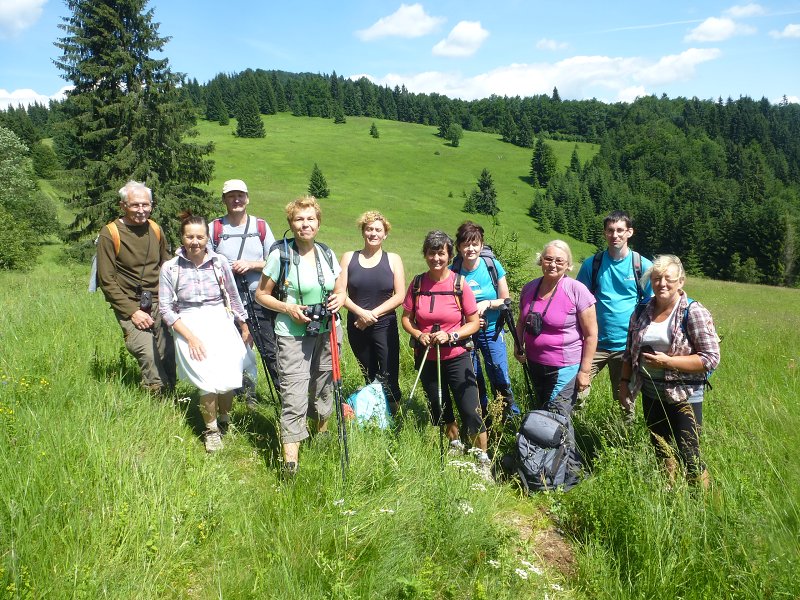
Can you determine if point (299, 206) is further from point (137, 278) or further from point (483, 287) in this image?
point (483, 287)

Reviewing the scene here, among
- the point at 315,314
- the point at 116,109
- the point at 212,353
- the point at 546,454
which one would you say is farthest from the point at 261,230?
the point at 116,109

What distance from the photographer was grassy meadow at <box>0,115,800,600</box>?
2521mm

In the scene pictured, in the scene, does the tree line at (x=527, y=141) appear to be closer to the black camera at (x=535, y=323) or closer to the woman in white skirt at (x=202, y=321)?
the woman in white skirt at (x=202, y=321)

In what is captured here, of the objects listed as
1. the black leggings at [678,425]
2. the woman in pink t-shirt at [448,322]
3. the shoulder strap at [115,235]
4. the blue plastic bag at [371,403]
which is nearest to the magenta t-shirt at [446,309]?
the woman in pink t-shirt at [448,322]

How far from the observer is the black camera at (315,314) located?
3.84 meters

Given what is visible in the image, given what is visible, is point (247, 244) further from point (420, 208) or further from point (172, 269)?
point (420, 208)

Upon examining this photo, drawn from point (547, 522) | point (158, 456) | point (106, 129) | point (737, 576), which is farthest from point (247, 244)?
point (106, 129)

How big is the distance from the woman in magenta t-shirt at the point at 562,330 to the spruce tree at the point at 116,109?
18.1 meters

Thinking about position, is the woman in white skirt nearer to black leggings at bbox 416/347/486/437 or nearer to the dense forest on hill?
black leggings at bbox 416/347/486/437

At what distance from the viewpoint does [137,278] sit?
4.46m

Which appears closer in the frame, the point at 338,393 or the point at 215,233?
the point at 338,393

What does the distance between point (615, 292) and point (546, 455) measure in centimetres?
179

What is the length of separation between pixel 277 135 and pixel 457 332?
100m

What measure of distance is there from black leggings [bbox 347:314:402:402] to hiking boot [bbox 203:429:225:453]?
1370mm
